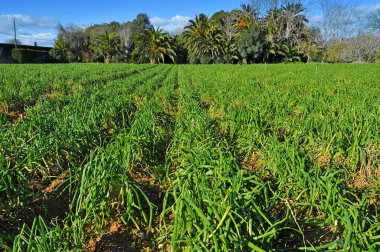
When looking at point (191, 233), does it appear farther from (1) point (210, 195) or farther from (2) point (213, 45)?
(2) point (213, 45)

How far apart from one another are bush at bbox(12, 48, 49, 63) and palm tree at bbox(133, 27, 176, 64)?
1470cm

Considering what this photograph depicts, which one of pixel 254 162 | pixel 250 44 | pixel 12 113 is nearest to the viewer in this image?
pixel 254 162

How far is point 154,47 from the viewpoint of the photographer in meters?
48.3

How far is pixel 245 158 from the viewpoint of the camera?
3.56 m

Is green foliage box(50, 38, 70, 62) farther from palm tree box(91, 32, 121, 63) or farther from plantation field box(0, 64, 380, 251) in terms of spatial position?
plantation field box(0, 64, 380, 251)

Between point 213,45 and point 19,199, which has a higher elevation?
point 213,45

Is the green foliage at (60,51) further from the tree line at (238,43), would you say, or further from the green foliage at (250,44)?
the green foliage at (250,44)

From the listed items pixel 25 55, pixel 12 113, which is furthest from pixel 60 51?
pixel 12 113

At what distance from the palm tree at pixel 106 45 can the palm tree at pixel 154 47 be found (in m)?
4.01

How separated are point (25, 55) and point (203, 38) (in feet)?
83.8

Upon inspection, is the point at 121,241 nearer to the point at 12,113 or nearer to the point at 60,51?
the point at 12,113

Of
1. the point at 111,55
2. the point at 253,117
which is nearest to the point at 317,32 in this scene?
the point at 111,55

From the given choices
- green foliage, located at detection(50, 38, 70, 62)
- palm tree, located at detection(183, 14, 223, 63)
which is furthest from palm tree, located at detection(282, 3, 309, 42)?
green foliage, located at detection(50, 38, 70, 62)

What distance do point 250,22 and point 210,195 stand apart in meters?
48.9
